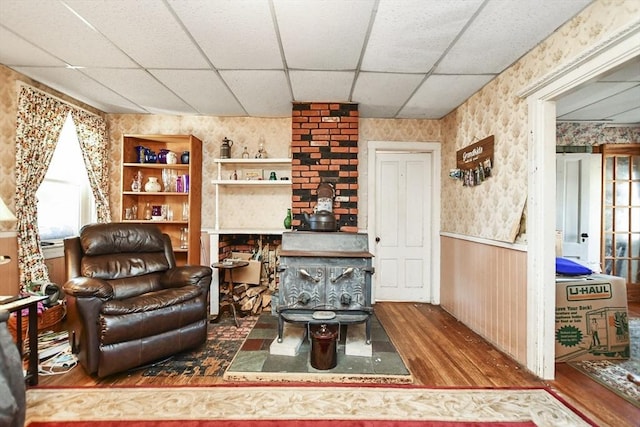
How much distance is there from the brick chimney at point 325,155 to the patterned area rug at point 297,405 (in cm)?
180

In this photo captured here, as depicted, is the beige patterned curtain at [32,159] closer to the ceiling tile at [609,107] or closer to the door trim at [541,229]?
the door trim at [541,229]

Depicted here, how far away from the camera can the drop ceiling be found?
6.15ft

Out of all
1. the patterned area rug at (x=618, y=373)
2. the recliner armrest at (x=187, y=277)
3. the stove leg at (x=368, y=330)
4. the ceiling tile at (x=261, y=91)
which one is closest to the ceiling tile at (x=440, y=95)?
the ceiling tile at (x=261, y=91)

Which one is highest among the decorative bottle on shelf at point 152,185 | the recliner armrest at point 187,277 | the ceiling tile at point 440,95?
the ceiling tile at point 440,95

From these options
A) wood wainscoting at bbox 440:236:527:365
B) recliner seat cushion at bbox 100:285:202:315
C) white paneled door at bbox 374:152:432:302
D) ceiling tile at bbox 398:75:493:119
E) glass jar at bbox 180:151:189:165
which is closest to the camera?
recliner seat cushion at bbox 100:285:202:315

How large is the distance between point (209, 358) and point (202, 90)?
8.46ft

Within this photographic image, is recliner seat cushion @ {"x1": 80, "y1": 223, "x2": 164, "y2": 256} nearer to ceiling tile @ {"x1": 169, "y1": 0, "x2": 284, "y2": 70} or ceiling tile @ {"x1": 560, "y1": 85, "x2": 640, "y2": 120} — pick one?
ceiling tile @ {"x1": 169, "y1": 0, "x2": 284, "y2": 70}

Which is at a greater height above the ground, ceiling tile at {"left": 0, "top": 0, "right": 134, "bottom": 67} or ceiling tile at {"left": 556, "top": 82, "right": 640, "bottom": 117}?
ceiling tile at {"left": 0, "top": 0, "right": 134, "bottom": 67}

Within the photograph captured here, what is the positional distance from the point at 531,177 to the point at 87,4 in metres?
3.24

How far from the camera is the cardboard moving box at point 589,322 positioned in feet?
8.18

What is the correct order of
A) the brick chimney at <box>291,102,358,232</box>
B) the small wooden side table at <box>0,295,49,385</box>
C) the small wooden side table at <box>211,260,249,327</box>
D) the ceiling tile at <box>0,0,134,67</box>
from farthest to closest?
the brick chimney at <box>291,102,358,232</box>, the small wooden side table at <box>211,260,249,327</box>, the small wooden side table at <box>0,295,49,385</box>, the ceiling tile at <box>0,0,134,67</box>

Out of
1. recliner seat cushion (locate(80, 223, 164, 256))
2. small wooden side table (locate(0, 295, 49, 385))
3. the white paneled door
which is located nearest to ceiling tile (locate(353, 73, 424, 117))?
the white paneled door

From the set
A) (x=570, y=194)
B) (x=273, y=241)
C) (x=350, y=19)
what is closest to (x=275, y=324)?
(x=273, y=241)

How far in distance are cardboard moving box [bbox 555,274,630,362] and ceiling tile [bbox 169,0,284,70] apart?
3010 millimetres
